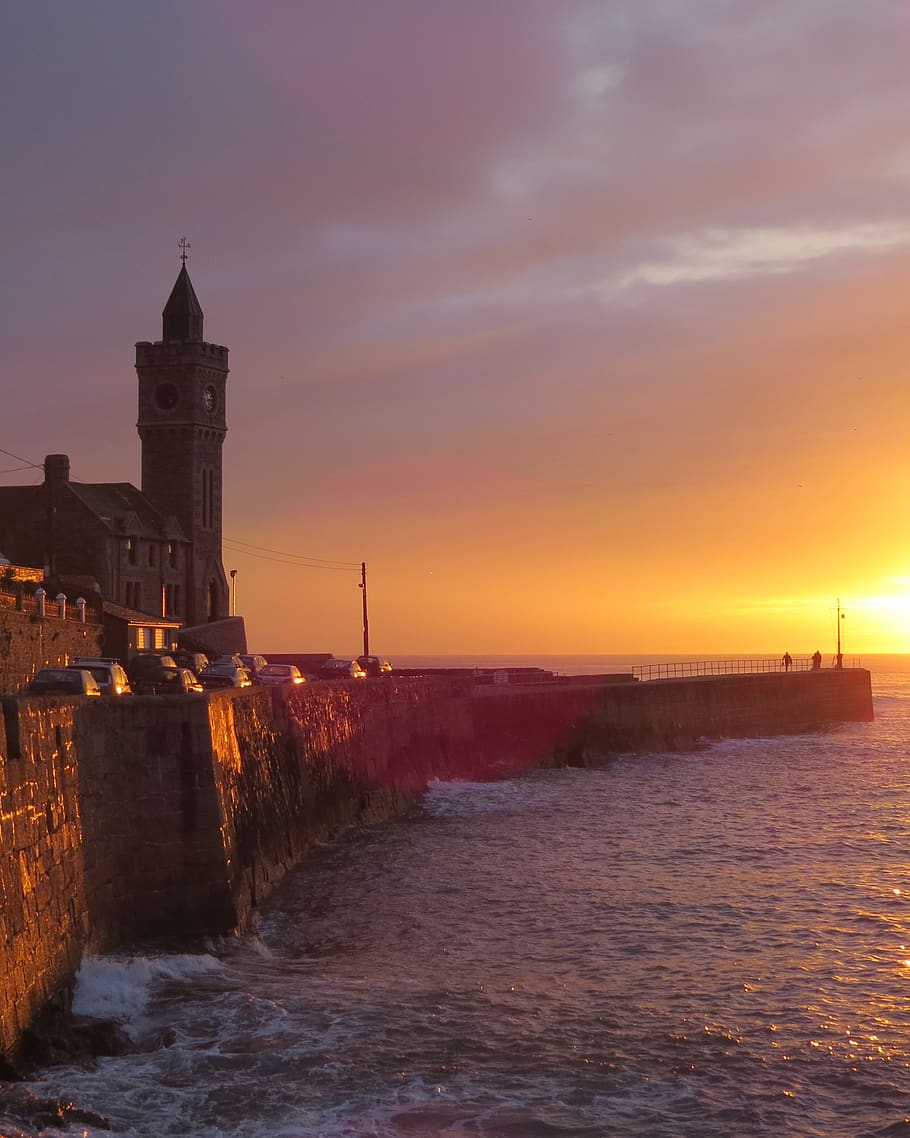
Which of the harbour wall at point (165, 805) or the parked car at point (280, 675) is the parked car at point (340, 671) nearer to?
the parked car at point (280, 675)

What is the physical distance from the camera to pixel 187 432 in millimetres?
86562

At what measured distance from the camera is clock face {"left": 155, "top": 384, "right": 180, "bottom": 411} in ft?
287

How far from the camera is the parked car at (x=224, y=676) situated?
46125mm

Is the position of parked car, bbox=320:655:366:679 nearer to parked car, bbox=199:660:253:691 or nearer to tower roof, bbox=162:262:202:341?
parked car, bbox=199:660:253:691

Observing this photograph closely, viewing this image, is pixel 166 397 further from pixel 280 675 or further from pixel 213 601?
pixel 280 675

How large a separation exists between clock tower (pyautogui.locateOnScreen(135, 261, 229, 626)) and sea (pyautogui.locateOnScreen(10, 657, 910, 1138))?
168ft

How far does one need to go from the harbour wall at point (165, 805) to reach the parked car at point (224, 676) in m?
5.04

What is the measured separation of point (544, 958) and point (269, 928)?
217 inches

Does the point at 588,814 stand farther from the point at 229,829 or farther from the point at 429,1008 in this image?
the point at 429,1008

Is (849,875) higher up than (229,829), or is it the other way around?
(229,829)

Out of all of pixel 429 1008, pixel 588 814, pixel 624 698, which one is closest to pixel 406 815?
pixel 588 814

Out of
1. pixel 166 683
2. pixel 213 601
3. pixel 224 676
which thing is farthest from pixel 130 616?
pixel 213 601

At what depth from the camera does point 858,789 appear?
5525 centimetres

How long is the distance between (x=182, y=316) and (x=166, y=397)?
596 cm
